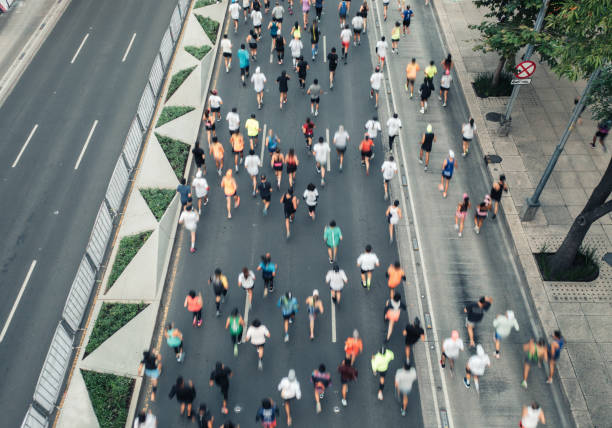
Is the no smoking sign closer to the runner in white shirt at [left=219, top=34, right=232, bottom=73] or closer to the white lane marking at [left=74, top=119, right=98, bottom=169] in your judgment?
the runner in white shirt at [left=219, top=34, right=232, bottom=73]

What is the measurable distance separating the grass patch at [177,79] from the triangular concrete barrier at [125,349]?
463 inches

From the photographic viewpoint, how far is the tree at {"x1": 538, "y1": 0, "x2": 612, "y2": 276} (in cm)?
1227

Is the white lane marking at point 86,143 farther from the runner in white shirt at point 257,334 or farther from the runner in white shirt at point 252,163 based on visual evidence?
the runner in white shirt at point 257,334

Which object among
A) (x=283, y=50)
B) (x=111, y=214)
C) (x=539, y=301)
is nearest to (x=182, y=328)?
→ (x=111, y=214)

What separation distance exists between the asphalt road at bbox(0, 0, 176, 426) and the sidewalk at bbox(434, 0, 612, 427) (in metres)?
14.5

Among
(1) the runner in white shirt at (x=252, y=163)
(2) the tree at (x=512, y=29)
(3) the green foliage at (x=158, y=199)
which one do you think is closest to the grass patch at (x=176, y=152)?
(3) the green foliage at (x=158, y=199)

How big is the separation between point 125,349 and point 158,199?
5.99 meters

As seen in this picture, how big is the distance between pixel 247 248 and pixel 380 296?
4.59 meters

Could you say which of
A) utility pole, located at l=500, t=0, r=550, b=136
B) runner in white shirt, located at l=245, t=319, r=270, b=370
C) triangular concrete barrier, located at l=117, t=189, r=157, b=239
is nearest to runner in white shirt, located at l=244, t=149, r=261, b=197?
triangular concrete barrier, located at l=117, t=189, r=157, b=239

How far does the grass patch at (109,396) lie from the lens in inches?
529

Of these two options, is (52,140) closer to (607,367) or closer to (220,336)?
(220,336)

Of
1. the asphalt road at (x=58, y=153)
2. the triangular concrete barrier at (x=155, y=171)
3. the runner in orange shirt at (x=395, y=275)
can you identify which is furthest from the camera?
the triangular concrete barrier at (x=155, y=171)

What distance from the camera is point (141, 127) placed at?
71.8 ft

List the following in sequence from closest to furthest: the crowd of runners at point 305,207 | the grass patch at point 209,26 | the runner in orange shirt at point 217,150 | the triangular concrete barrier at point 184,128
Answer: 1. the crowd of runners at point 305,207
2. the runner in orange shirt at point 217,150
3. the triangular concrete barrier at point 184,128
4. the grass patch at point 209,26
